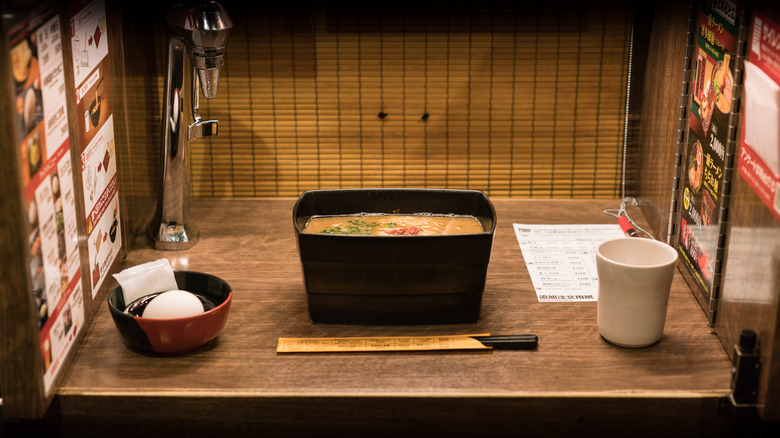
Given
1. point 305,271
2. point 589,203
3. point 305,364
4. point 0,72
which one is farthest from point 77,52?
point 589,203

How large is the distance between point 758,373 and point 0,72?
1058 millimetres

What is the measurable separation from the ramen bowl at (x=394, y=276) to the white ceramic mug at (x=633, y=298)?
0.19 metres

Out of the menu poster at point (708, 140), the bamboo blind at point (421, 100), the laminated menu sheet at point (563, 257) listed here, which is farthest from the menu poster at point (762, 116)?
the bamboo blind at point (421, 100)

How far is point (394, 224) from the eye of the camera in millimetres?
1613

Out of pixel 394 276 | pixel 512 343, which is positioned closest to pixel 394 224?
pixel 394 276

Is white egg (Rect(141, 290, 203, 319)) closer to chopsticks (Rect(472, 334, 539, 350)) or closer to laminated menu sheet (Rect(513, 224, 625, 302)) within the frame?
chopsticks (Rect(472, 334, 539, 350))

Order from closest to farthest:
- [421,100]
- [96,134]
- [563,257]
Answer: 1. [96,134]
2. [563,257]
3. [421,100]

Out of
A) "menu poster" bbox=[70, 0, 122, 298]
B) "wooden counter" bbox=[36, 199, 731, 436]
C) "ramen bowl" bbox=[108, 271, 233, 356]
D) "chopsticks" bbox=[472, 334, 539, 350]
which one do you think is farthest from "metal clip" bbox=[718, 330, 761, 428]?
"menu poster" bbox=[70, 0, 122, 298]

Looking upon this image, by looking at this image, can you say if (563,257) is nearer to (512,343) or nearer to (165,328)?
(512,343)

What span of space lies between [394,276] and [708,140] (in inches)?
22.1

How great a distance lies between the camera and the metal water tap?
1.62 m

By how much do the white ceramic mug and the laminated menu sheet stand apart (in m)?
0.18

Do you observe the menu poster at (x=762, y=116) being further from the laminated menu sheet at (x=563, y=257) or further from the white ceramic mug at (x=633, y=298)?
the laminated menu sheet at (x=563, y=257)

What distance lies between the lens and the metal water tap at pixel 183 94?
1.62m
